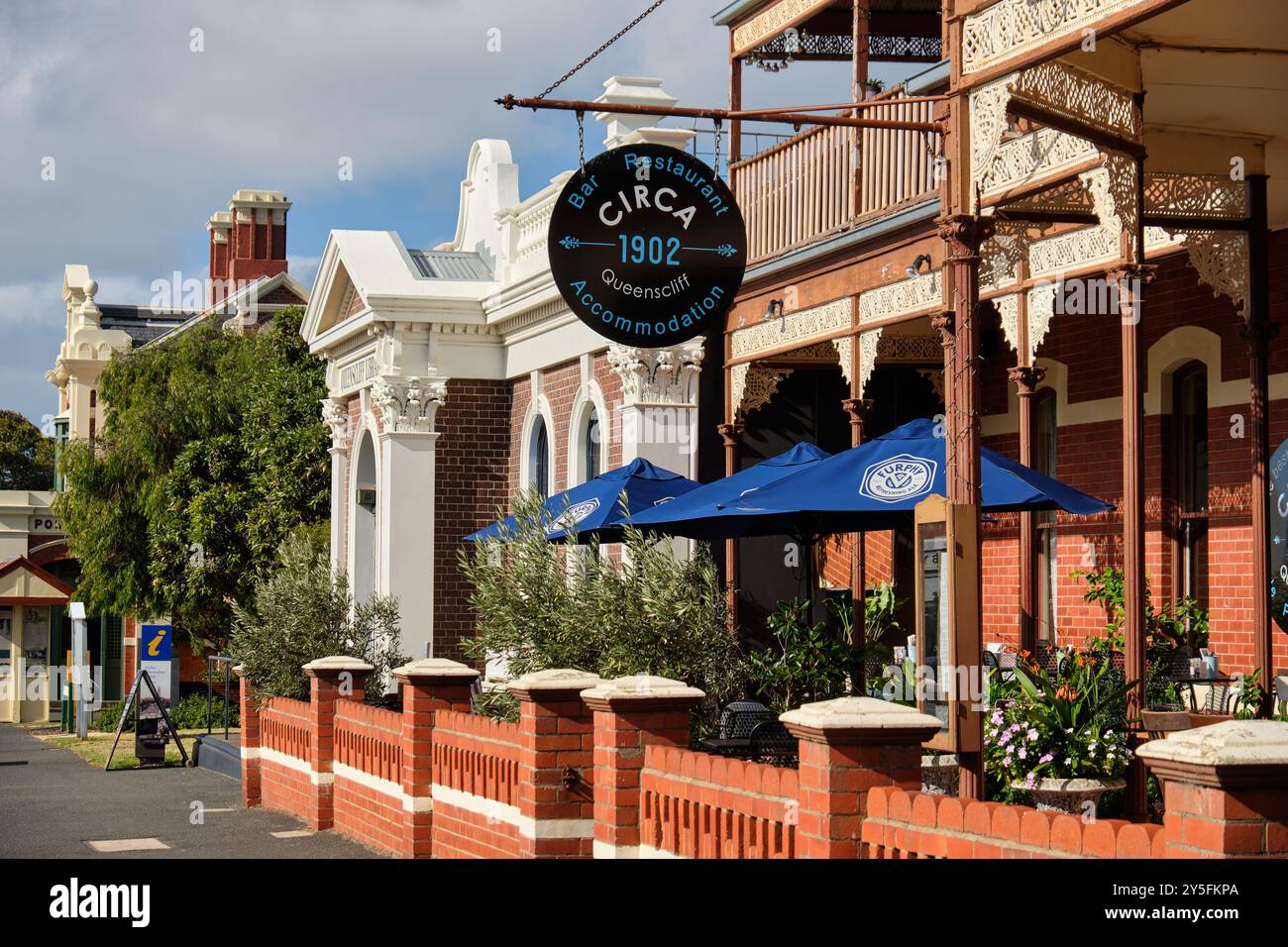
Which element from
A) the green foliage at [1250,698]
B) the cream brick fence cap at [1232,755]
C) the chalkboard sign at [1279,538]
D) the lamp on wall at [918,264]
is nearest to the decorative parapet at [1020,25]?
the chalkboard sign at [1279,538]

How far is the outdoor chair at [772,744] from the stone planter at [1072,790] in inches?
63.5

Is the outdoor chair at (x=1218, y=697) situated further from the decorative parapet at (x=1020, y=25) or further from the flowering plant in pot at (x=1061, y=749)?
the decorative parapet at (x=1020, y=25)

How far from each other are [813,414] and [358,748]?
19.6 feet

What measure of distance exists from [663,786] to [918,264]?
274 inches

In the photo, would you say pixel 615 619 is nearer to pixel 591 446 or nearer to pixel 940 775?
pixel 940 775

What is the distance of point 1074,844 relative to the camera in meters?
5.52

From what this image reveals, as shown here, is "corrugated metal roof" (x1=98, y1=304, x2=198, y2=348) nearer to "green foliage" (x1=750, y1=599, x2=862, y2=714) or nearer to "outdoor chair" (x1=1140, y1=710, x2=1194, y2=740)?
"green foliage" (x1=750, y1=599, x2=862, y2=714)

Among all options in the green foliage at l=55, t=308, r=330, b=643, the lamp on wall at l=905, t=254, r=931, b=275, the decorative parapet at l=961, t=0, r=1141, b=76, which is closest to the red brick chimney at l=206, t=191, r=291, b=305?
the green foliage at l=55, t=308, r=330, b=643

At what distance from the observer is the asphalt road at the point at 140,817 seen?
14391 mm

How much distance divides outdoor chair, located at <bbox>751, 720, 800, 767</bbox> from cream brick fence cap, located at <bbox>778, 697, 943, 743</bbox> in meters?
3.27

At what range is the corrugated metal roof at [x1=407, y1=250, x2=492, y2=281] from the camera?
22.5 meters
